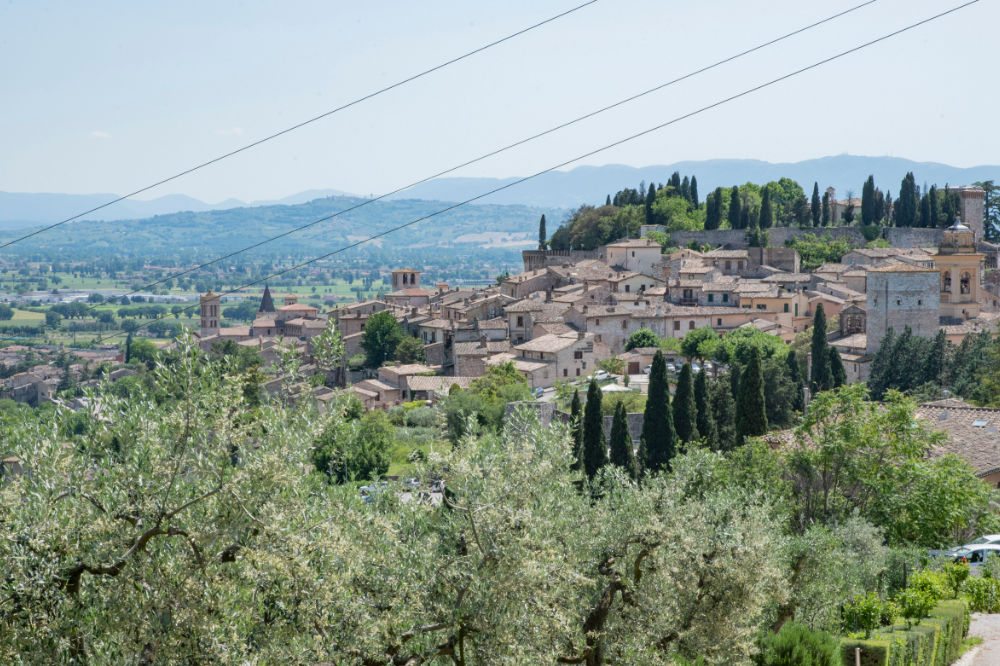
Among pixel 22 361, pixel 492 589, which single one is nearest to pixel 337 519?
Result: pixel 492 589

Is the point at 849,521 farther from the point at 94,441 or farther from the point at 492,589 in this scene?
the point at 94,441

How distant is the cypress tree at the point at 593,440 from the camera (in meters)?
30.7

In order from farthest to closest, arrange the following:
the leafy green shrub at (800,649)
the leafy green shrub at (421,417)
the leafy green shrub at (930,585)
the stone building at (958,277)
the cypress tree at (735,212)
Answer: the cypress tree at (735,212), the stone building at (958,277), the leafy green shrub at (421,417), the leafy green shrub at (930,585), the leafy green shrub at (800,649)

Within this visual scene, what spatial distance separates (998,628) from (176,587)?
427 inches

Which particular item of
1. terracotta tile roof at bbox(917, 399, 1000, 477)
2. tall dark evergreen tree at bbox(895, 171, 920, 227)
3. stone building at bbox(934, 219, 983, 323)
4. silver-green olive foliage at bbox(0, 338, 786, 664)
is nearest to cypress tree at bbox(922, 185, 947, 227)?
tall dark evergreen tree at bbox(895, 171, 920, 227)

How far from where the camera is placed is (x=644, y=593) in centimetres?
1062

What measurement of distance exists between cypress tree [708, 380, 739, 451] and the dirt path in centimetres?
1850

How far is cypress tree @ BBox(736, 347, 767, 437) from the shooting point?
29500 mm

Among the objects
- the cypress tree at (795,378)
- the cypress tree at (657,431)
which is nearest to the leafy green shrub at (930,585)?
the cypress tree at (657,431)

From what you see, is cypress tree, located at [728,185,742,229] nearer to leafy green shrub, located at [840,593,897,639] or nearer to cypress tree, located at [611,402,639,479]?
cypress tree, located at [611,402,639,479]

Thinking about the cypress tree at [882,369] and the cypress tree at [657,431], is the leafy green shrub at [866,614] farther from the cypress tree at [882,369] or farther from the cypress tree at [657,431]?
the cypress tree at [882,369]

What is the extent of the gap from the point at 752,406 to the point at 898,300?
19.4 m

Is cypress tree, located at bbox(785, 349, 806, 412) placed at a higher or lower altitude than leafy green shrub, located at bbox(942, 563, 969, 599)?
lower

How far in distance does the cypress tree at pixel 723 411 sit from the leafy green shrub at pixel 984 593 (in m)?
17.7
